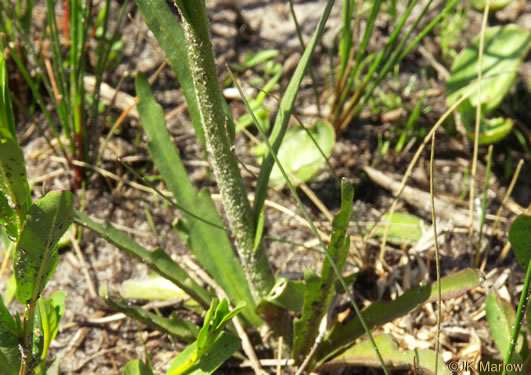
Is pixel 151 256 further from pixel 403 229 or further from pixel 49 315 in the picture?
pixel 403 229

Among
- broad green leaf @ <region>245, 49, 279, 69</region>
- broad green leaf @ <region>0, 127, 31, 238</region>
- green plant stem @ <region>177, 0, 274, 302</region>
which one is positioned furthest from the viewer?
broad green leaf @ <region>245, 49, 279, 69</region>

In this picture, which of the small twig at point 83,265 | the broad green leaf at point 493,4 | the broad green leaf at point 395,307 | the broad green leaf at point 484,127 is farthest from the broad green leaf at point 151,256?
the broad green leaf at point 493,4

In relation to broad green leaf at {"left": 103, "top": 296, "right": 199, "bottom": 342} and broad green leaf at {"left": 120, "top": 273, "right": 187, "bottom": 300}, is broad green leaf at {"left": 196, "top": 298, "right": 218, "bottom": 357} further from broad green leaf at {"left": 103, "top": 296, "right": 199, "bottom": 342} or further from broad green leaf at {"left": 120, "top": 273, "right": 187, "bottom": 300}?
broad green leaf at {"left": 120, "top": 273, "right": 187, "bottom": 300}

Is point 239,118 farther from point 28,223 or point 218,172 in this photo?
point 28,223

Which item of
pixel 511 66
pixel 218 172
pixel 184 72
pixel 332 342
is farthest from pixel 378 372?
pixel 511 66

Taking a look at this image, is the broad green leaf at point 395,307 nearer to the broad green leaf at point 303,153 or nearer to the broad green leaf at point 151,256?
the broad green leaf at point 151,256

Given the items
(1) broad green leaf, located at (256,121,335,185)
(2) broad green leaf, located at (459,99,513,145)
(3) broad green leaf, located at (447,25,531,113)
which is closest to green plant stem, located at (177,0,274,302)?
(1) broad green leaf, located at (256,121,335,185)
